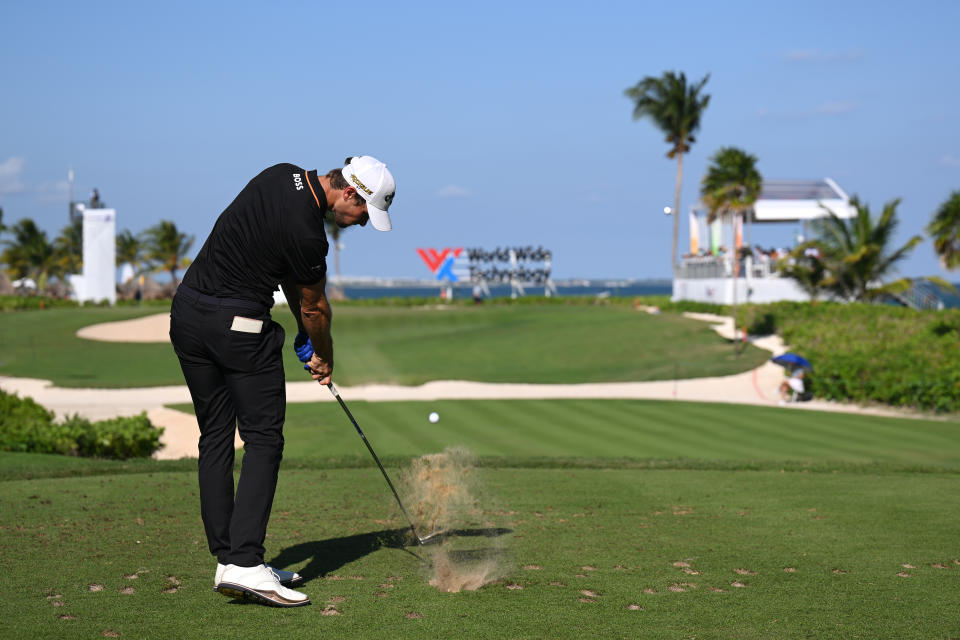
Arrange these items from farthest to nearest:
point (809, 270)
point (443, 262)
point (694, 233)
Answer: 1. point (443, 262)
2. point (694, 233)
3. point (809, 270)

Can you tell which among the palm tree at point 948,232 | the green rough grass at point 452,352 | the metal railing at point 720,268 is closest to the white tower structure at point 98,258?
the green rough grass at point 452,352

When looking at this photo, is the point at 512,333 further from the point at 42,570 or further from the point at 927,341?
the point at 42,570

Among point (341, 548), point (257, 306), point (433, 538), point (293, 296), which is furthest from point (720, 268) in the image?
point (257, 306)

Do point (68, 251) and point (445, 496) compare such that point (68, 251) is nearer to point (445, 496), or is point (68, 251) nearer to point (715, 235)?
point (715, 235)

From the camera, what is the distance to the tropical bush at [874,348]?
2100cm

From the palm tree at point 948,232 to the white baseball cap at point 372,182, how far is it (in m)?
29.4

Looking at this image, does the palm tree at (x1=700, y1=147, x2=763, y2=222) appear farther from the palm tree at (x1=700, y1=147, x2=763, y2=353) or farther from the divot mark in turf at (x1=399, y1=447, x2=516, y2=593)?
the divot mark in turf at (x1=399, y1=447, x2=516, y2=593)

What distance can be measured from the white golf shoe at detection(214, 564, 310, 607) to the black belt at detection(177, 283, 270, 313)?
1213 millimetres

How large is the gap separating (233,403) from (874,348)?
2511 cm

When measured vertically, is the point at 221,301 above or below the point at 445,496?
above

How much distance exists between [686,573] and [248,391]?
238 cm

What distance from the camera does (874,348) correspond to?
26594 mm

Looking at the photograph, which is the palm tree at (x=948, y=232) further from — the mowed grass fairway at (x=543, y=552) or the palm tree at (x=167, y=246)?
the palm tree at (x=167, y=246)

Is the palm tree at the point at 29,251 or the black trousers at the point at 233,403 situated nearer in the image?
the black trousers at the point at 233,403
